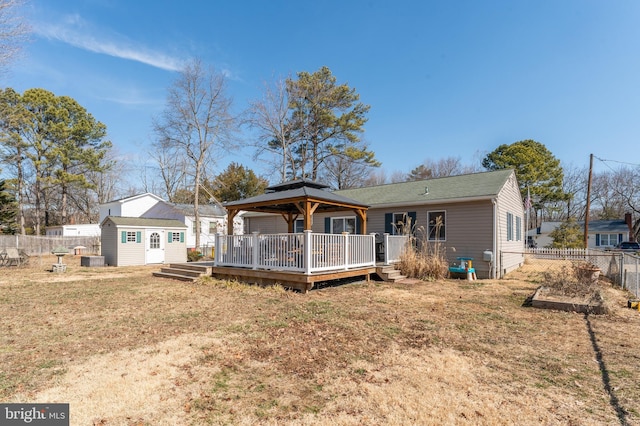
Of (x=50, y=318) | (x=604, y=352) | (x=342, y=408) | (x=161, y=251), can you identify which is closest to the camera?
(x=342, y=408)

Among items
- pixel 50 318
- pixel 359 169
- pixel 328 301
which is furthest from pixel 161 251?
pixel 359 169

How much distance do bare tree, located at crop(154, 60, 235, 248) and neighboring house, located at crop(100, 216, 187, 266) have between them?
252 centimetres

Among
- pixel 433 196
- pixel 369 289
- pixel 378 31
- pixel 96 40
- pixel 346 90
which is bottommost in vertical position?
pixel 369 289

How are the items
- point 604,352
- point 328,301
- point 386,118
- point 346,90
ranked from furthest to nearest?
point 346,90 < point 386,118 < point 328,301 < point 604,352

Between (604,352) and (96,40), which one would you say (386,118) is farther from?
(604,352)

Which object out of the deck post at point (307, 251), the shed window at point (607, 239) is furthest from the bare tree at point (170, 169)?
the shed window at point (607, 239)

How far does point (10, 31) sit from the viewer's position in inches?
404

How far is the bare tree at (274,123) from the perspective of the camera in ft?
75.6

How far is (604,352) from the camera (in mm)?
4199

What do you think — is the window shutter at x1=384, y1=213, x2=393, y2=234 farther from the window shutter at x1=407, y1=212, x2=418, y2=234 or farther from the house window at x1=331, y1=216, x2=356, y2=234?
the house window at x1=331, y1=216, x2=356, y2=234

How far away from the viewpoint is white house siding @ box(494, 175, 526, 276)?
11539 millimetres

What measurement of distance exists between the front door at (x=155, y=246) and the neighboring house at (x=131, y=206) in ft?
24.7

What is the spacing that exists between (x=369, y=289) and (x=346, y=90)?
64.5 feet

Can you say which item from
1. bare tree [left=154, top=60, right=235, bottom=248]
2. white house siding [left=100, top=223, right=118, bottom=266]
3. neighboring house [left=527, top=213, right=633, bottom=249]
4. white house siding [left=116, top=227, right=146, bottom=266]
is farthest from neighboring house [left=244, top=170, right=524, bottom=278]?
neighboring house [left=527, top=213, right=633, bottom=249]
